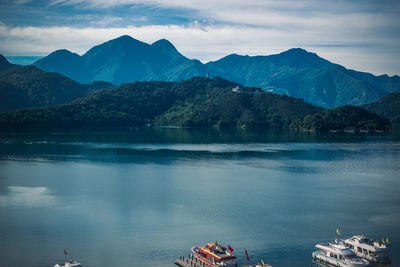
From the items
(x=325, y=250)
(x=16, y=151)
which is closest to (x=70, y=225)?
(x=325, y=250)

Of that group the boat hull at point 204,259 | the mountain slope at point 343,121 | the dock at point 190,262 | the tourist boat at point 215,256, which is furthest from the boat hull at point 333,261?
the mountain slope at point 343,121

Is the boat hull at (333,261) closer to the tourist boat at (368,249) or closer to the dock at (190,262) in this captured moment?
the tourist boat at (368,249)

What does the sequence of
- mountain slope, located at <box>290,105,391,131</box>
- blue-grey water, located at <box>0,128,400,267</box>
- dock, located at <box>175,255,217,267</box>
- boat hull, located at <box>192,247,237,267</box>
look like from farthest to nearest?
mountain slope, located at <box>290,105,391,131</box> → blue-grey water, located at <box>0,128,400,267</box> → dock, located at <box>175,255,217,267</box> → boat hull, located at <box>192,247,237,267</box>

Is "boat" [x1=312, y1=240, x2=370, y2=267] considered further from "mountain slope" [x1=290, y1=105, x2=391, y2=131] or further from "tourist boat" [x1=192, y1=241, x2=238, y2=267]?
"mountain slope" [x1=290, y1=105, x2=391, y2=131]

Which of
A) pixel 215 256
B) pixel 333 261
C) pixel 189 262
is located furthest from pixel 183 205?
pixel 333 261

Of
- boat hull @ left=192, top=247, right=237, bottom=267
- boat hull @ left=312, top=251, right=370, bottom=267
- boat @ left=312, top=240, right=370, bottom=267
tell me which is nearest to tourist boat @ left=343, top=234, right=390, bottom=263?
boat @ left=312, top=240, right=370, bottom=267

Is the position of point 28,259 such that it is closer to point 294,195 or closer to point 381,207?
point 294,195
